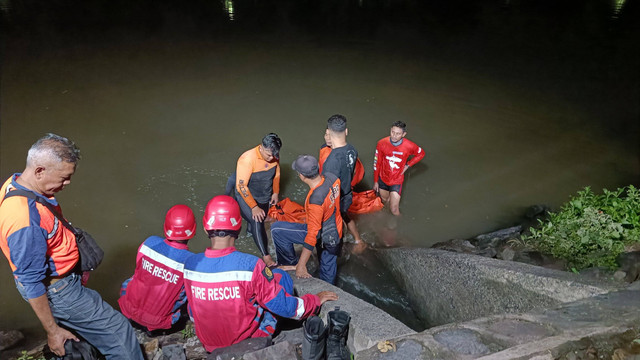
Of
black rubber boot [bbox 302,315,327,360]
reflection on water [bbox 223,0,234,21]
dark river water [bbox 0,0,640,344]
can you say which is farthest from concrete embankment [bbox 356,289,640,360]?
reflection on water [bbox 223,0,234,21]

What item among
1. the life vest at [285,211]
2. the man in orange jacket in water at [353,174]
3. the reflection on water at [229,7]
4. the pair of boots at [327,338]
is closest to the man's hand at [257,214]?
the life vest at [285,211]

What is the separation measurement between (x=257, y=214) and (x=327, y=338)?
2.55m

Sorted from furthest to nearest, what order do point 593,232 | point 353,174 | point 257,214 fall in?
point 353,174 → point 257,214 → point 593,232

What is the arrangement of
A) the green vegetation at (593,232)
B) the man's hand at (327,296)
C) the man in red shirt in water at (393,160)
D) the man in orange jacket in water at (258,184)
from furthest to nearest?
the man in red shirt in water at (393,160) → the man in orange jacket in water at (258,184) → the green vegetation at (593,232) → the man's hand at (327,296)

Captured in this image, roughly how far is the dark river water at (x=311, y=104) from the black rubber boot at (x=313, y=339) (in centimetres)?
208

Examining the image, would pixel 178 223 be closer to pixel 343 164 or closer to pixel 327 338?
pixel 327 338

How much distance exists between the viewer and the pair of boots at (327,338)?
2992 mm

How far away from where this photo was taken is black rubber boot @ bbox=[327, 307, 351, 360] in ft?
10.3

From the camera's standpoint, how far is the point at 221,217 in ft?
10.4

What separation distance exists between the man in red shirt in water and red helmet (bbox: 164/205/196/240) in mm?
3388

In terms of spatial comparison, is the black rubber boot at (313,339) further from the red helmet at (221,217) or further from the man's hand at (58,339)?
the man's hand at (58,339)

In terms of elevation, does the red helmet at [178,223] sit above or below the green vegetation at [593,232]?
above

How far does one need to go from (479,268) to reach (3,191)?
3880 millimetres

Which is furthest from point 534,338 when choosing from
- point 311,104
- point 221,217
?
point 311,104
